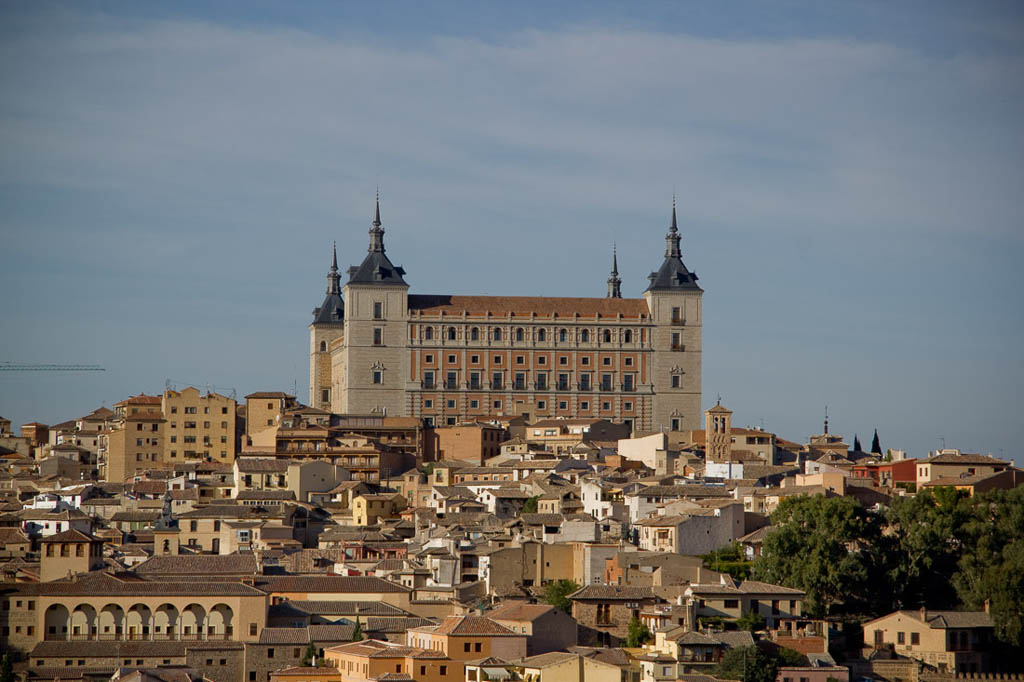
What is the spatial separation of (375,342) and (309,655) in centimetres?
5688

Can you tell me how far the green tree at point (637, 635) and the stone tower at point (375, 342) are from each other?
52738 mm

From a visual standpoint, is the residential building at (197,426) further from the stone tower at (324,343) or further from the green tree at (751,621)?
the green tree at (751,621)

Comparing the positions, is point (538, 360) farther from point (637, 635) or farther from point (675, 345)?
point (637, 635)

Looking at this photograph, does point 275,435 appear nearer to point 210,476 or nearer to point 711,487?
point 210,476

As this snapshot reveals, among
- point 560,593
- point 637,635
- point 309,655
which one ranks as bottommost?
point 309,655

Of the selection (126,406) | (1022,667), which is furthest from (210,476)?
(1022,667)

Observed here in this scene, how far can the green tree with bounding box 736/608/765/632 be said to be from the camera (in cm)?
5719

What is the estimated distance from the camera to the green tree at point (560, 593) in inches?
2370

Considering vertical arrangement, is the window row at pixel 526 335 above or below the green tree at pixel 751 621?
above

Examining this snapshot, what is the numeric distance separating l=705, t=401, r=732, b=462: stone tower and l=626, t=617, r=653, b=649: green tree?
34.5 metres

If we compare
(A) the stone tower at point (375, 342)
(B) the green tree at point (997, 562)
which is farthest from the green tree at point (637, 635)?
(A) the stone tower at point (375, 342)

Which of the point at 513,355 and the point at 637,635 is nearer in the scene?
the point at 637,635

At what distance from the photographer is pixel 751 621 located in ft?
188

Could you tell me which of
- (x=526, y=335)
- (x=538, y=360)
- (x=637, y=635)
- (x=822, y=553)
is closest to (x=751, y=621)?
(x=637, y=635)
